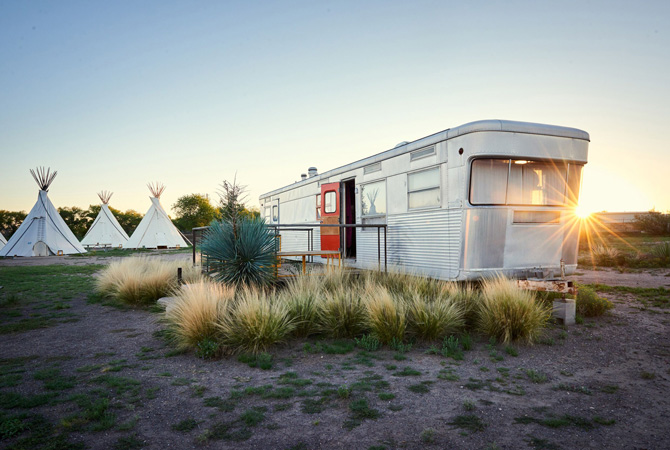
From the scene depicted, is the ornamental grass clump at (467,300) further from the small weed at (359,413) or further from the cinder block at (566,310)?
the small weed at (359,413)

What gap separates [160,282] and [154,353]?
15.4 feet

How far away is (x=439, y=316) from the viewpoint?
232 inches

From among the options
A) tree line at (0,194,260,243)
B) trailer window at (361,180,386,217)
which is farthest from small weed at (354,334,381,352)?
tree line at (0,194,260,243)

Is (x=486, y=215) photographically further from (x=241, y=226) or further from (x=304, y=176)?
(x=304, y=176)

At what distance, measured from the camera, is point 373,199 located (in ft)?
32.7

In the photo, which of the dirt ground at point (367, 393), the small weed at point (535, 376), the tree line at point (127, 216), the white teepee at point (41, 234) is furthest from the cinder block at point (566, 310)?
the tree line at point (127, 216)

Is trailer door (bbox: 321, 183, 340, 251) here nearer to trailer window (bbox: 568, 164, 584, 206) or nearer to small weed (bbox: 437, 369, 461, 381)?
trailer window (bbox: 568, 164, 584, 206)

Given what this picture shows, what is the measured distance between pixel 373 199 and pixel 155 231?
80.6 feet

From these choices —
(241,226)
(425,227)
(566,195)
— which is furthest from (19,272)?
(566,195)

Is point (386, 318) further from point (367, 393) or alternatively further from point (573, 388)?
point (573, 388)

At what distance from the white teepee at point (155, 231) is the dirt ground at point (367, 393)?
25006mm

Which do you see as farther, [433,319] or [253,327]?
[433,319]

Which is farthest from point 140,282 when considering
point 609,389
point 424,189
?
point 609,389

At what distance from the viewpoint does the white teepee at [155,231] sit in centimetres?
3000
